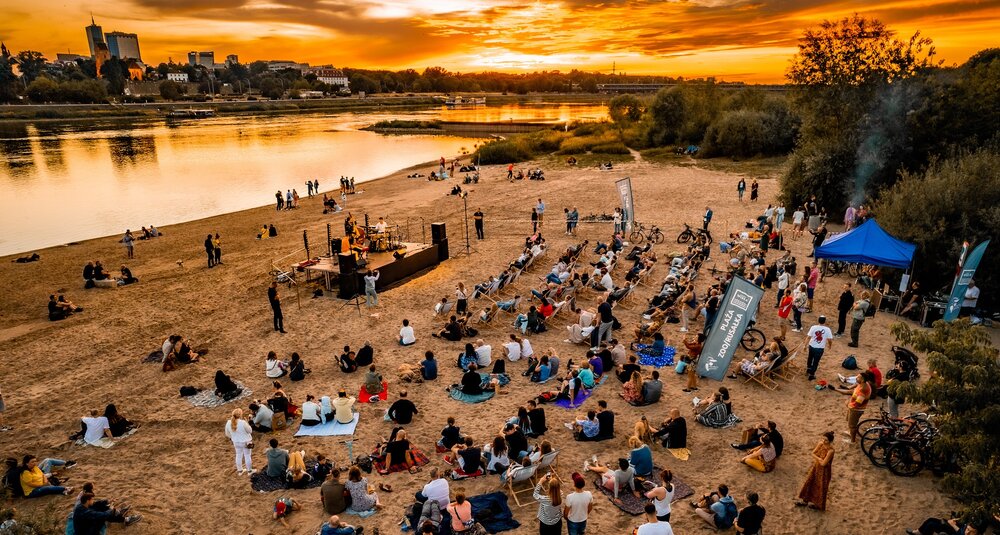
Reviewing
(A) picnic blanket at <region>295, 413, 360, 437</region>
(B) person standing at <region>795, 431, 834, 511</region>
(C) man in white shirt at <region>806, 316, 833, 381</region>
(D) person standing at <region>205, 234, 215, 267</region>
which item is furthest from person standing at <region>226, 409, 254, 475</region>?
(D) person standing at <region>205, 234, 215, 267</region>

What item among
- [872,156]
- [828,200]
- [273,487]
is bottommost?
[273,487]

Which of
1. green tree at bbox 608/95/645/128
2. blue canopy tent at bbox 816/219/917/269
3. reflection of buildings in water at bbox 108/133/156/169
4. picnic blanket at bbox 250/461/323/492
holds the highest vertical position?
green tree at bbox 608/95/645/128

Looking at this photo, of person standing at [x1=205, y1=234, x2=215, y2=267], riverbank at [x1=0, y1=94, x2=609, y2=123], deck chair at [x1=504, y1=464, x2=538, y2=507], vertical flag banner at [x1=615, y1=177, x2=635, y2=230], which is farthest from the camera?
riverbank at [x1=0, y1=94, x2=609, y2=123]

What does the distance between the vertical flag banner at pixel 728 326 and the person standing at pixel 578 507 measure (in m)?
5.60

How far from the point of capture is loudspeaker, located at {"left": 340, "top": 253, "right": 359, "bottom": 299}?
1723 centimetres

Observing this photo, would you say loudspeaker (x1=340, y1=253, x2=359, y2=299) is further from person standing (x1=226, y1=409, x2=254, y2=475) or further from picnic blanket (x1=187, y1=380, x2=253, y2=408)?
person standing (x1=226, y1=409, x2=254, y2=475)

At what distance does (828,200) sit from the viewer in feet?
84.7

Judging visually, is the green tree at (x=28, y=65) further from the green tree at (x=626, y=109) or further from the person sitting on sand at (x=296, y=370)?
the person sitting on sand at (x=296, y=370)

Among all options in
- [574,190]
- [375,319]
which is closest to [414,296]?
[375,319]

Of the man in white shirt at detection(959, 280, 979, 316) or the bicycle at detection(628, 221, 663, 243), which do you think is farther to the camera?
the bicycle at detection(628, 221, 663, 243)

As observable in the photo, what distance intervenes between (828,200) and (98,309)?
31.0 metres

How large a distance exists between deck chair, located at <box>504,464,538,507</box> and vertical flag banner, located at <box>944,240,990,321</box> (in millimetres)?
11669

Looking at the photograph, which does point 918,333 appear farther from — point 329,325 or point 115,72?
point 115,72

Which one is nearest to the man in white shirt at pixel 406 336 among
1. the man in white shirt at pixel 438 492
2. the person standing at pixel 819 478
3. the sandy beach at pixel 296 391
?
the sandy beach at pixel 296 391
